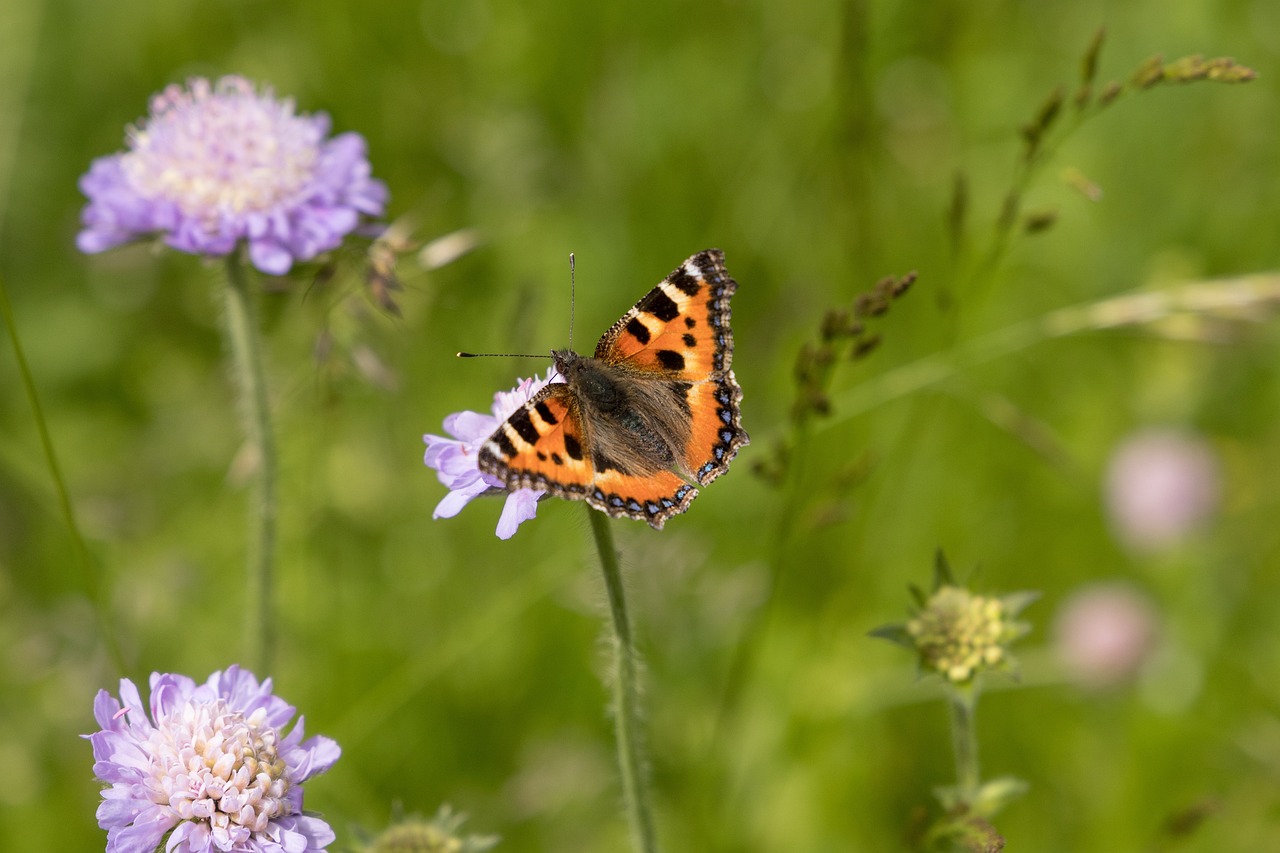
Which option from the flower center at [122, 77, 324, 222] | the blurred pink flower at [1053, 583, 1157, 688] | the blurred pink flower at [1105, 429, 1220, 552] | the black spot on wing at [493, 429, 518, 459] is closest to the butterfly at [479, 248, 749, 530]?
the black spot on wing at [493, 429, 518, 459]

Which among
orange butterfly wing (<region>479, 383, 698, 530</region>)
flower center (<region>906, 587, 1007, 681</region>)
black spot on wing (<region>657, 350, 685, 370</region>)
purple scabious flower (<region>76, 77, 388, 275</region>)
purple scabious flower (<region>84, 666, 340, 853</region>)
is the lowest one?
purple scabious flower (<region>84, 666, 340, 853</region>)

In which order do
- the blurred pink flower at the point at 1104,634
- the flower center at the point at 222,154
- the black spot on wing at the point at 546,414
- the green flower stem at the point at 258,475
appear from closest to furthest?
the black spot on wing at the point at 546,414 → the green flower stem at the point at 258,475 → the flower center at the point at 222,154 → the blurred pink flower at the point at 1104,634

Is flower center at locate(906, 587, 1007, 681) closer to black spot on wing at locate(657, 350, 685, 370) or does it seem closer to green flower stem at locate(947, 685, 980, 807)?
green flower stem at locate(947, 685, 980, 807)

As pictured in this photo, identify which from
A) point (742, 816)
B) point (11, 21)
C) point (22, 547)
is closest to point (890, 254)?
point (742, 816)

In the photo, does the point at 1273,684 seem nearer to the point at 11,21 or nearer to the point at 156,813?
the point at 156,813

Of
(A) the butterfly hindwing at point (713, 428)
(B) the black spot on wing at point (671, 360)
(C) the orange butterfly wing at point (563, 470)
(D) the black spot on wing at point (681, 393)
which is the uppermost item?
(B) the black spot on wing at point (671, 360)

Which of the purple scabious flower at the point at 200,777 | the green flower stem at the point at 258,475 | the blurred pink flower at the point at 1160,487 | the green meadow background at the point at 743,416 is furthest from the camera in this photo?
the blurred pink flower at the point at 1160,487

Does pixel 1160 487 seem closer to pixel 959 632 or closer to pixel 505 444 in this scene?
pixel 959 632

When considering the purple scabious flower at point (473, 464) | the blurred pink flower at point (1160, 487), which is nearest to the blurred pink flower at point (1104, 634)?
the blurred pink flower at point (1160, 487)

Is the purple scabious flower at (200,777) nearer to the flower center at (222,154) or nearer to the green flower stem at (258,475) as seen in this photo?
the green flower stem at (258,475)
